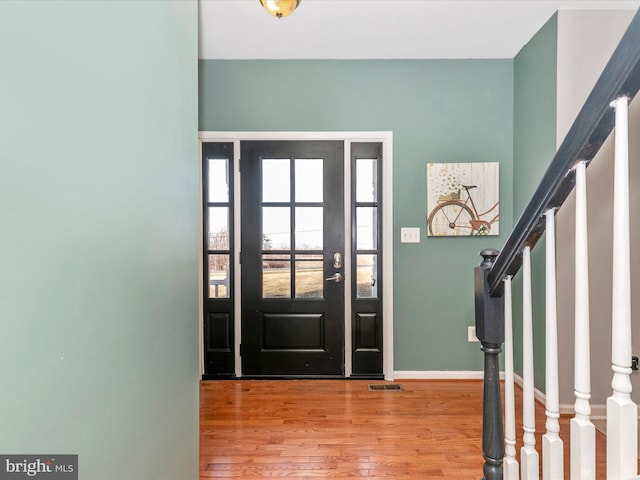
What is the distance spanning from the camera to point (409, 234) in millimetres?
3221

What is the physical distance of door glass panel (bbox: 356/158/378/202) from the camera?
326cm

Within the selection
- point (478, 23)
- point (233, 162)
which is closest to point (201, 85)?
point (233, 162)

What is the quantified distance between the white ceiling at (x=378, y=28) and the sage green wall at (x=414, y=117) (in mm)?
122

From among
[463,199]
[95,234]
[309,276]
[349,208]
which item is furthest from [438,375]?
[95,234]

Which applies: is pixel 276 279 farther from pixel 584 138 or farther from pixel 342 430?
pixel 584 138

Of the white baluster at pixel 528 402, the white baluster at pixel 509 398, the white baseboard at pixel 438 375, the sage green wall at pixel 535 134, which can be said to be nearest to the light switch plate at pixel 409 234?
the sage green wall at pixel 535 134

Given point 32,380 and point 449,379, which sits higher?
point 32,380

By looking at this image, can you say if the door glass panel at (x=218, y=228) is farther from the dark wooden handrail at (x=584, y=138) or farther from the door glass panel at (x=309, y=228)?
the dark wooden handrail at (x=584, y=138)

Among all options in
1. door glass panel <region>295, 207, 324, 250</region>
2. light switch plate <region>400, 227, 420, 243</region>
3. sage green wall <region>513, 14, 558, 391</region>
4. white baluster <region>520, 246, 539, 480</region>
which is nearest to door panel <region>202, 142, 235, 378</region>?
door glass panel <region>295, 207, 324, 250</region>

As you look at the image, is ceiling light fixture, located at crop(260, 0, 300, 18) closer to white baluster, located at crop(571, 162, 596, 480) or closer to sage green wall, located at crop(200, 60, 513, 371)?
sage green wall, located at crop(200, 60, 513, 371)

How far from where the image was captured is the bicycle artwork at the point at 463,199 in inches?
125

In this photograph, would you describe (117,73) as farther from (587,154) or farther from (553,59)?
(553,59)

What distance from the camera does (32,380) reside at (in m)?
0.60

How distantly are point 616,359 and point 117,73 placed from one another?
3.98 feet
